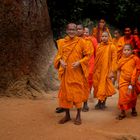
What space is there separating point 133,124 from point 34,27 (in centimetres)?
363

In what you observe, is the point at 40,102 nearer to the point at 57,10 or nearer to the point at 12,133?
the point at 12,133

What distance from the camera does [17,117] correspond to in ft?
26.0

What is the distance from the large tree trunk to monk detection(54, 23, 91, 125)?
218cm

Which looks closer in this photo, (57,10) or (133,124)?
(133,124)

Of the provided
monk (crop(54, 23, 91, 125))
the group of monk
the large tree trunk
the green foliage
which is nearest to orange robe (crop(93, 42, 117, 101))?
the group of monk

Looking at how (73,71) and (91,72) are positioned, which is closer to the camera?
(73,71)

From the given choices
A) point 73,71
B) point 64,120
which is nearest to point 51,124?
point 64,120

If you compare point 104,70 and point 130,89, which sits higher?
point 104,70

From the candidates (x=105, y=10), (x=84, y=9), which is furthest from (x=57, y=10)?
(x=105, y=10)

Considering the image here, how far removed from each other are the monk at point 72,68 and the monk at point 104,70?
4.38 ft

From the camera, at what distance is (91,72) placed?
9.14 m

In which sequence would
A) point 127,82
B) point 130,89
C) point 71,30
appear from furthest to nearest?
1. point 127,82
2. point 130,89
3. point 71,30

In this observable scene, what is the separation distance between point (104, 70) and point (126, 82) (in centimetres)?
92

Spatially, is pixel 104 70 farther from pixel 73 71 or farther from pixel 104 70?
pixel 73 71
